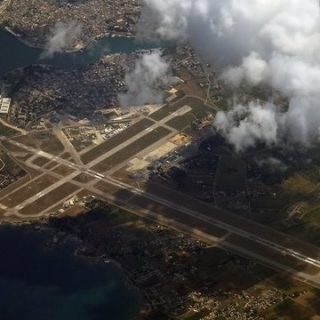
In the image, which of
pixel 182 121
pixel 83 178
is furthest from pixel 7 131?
pixel 182 121

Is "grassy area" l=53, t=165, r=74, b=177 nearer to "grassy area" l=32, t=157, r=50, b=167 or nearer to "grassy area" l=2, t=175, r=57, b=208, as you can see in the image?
"grassy area" l=2, t=175, r=57, b=208

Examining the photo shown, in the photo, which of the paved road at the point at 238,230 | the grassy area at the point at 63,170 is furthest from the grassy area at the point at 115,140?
the grassy area at the point at 63,170

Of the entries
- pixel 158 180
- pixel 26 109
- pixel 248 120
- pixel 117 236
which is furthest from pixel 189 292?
pixel 26 109

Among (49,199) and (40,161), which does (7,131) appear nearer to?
(40,161)

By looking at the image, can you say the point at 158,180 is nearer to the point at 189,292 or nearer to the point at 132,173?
the point at 132,173

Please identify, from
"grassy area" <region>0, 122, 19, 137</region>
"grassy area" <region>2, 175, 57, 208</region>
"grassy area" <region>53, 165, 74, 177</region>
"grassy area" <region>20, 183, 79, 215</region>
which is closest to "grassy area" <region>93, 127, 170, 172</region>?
"grassy area" <region>53, 165, 74, 177</region>

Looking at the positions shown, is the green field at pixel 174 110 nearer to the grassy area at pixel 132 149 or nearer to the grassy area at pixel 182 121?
the grassy area at pixel 182 121

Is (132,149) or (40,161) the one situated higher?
(132,149)

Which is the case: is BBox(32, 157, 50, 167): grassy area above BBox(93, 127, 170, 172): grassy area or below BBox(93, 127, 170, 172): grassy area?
below
